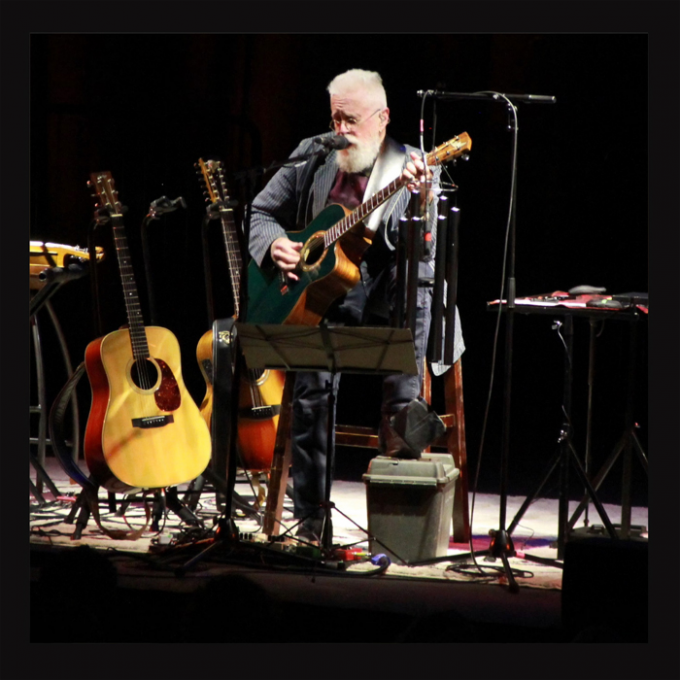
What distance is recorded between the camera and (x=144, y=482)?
158 inches

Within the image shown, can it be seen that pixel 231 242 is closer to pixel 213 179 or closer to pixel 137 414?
pixel 213 179

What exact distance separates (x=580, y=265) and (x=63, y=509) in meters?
2.86

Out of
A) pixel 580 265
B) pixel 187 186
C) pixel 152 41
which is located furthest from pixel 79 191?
pixel 580 265

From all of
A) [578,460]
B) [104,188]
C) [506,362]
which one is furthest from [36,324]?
[578,460]

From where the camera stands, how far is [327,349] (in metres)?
3.55

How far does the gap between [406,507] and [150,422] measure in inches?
43.7

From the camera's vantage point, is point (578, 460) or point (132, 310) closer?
point (578, 460)

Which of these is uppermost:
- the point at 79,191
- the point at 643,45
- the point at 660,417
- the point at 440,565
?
the point at 643,45

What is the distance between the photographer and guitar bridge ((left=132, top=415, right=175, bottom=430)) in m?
4.06

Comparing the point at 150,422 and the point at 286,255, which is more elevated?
the point at 286,255

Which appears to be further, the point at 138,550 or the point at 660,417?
the point at 138,550

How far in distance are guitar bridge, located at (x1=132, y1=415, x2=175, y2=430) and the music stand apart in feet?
2.11

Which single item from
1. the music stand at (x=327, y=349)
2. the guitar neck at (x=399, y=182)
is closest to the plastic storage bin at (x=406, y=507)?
the music stand at (x=327, y=349)

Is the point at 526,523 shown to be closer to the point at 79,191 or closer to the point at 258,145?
the point at 258,145
